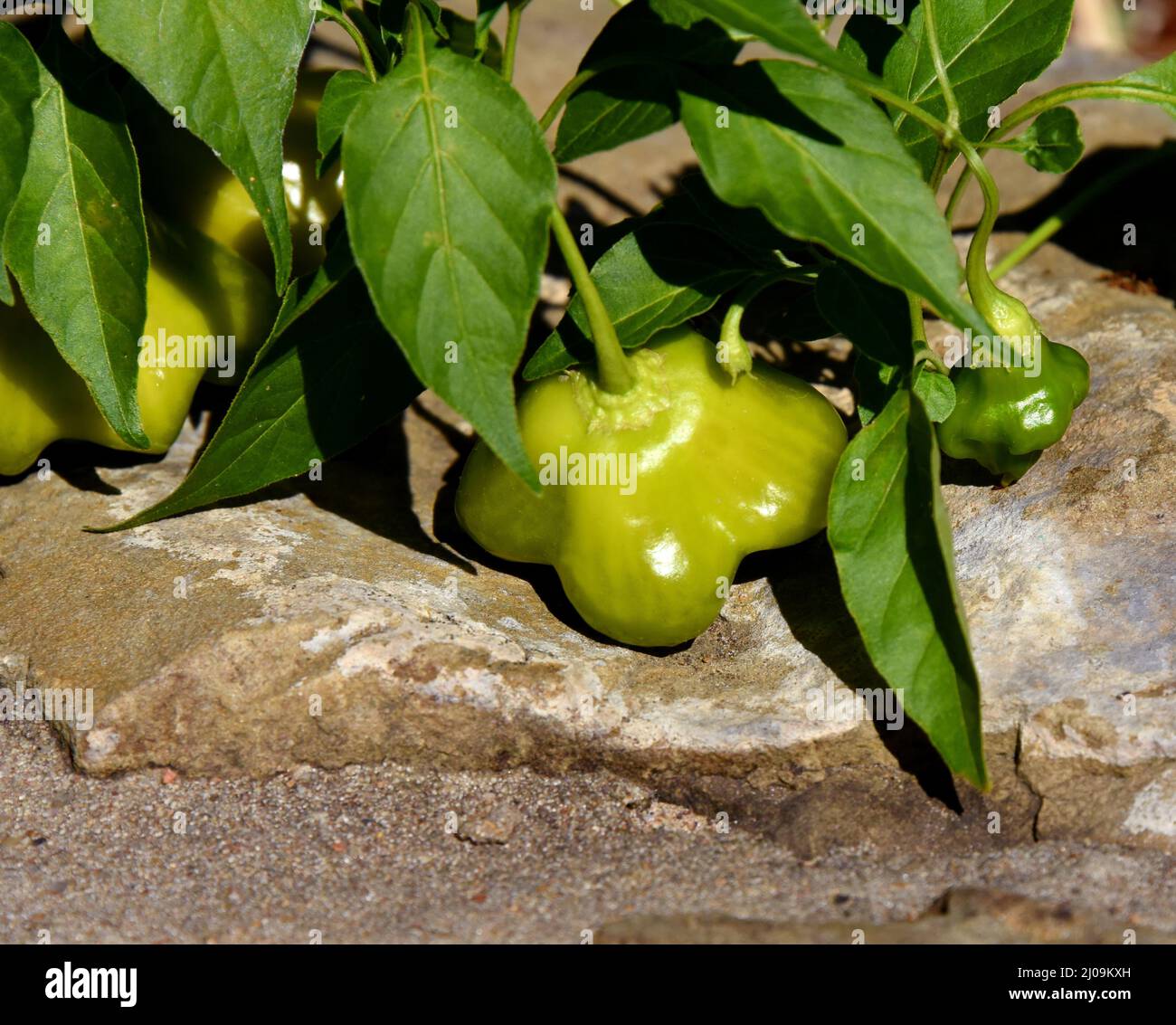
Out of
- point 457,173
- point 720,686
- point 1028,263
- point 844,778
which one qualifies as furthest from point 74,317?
point 1028,263

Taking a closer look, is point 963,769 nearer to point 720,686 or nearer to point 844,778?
point 844,778

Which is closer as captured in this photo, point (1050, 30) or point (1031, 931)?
point (1031, 931)

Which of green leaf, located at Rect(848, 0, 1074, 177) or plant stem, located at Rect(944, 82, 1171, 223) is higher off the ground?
green leaf, located at Rect(848, 0, 1074, 177)

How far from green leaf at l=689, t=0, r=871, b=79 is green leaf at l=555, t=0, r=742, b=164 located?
151 mm

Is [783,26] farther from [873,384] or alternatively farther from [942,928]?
[942,928]

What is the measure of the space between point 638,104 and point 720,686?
0.62 meters

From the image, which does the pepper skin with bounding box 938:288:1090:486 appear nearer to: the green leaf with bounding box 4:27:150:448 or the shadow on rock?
the shadow on rock

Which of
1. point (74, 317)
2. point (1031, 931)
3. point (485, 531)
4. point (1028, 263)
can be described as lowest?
point (1031, 931)

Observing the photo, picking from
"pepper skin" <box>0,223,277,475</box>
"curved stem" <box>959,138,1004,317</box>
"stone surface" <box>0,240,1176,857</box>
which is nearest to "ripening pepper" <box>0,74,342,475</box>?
"pepper skin" <box>0,223,277,475</box>

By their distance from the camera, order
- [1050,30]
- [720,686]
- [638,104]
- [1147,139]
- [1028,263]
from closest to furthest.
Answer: [638,104]
[720,686]
[1050,30]
[1028,263]
[1147,139]

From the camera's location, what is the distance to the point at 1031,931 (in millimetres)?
1219

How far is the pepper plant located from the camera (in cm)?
128

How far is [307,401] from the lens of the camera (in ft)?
5.21

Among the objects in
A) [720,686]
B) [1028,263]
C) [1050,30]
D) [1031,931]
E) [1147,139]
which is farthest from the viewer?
[1147,139]
